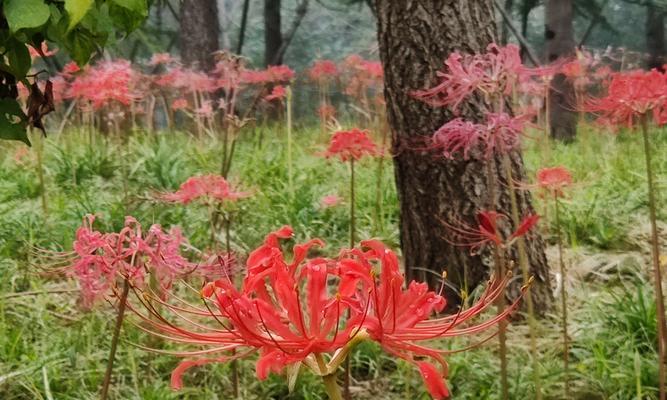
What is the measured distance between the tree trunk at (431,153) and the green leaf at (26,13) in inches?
62.2

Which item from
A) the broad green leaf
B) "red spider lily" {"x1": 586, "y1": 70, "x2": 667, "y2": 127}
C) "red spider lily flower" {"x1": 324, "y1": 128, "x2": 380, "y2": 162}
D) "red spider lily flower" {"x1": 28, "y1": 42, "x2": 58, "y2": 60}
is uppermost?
the broad green leaf

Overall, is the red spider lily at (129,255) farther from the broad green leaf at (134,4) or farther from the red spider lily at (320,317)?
the red spider lily at (320,317)

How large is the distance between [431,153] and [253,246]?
101 cm

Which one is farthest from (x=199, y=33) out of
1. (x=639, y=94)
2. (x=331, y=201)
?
(x=639, y=94)

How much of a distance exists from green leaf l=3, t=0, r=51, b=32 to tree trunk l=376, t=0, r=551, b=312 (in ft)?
5.18

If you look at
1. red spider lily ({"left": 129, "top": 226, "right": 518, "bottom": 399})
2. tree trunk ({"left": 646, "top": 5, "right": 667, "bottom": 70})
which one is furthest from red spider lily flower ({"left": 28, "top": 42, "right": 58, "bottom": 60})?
tree trunk ({"left": 646, "top": 5, "right": 667, "bottom": 70})

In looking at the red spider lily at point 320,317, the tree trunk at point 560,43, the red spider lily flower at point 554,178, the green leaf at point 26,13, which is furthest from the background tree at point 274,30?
the red spider lily at point 320,317

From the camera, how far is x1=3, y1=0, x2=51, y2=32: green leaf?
1300 millimetres

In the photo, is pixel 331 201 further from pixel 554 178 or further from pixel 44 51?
pixel 554 178

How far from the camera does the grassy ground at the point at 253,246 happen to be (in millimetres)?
2416

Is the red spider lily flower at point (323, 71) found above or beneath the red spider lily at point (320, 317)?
above

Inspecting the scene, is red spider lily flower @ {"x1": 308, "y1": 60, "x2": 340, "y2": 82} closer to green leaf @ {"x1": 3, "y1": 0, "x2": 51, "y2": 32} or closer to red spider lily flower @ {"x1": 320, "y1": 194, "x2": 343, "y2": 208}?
red spider lily flower @ {"x1": 320, "y1": 194, "x2": 343, "y2": 208}

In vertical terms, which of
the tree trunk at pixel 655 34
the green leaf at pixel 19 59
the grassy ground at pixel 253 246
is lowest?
the grassy ground at pixel 253 246

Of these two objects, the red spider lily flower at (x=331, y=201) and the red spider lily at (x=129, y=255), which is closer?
the red spider lily at (x=129, y=255)
